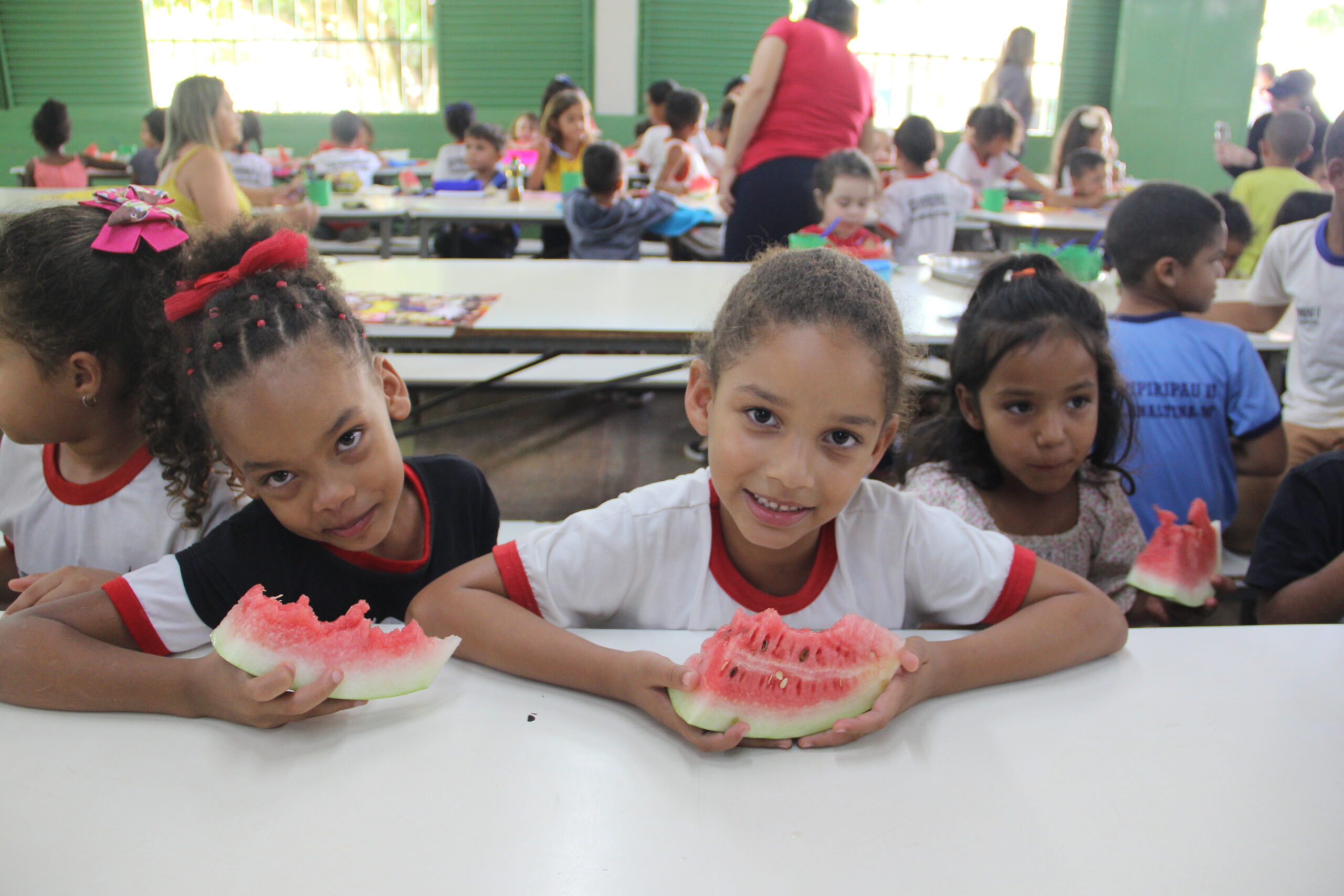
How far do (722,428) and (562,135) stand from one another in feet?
18.9

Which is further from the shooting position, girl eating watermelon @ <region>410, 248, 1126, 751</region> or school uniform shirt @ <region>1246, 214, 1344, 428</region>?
school uniform shirt @ <region>1246, 214, 1344, 428</region>

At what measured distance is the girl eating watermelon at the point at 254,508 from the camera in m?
1.04

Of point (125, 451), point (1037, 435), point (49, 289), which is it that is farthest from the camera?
point (1037, 435)

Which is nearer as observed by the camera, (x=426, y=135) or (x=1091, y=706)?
(x=1091, y=706)

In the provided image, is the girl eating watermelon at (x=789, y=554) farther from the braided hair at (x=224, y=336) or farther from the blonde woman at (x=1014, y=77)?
the blonde woman at (x=1014, y=77)

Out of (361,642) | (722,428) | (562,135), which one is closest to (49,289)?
(361,642)

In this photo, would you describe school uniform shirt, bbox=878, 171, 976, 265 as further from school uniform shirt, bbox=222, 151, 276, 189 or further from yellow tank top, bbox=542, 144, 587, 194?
school uniform shirt, bbox=222, 151, 276, 189

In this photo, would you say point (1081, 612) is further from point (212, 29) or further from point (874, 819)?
point (212, 29)

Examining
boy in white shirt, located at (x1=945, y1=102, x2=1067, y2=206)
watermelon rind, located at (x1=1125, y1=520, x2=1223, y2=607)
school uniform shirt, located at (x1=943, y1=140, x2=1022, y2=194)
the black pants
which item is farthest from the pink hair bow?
school uniform shirt, located at (x1=943, y1=140, x2=1022, y2=194)

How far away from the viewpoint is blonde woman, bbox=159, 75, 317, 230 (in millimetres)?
3578

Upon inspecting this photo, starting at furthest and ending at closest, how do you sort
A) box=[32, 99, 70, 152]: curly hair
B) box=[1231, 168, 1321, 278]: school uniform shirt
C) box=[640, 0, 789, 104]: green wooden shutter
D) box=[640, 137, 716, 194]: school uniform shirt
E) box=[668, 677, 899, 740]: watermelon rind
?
box=[640, 0, 789, 104]: green wooden shutter
box=[32, 99, 70, 152]: curly hair
box=[640, 137, 716, 194]: school uniform shirt
box=[1231, 168, 1321, 278]: school uniform shirt
box=[668, 677, 899, 740]: watermelon rind

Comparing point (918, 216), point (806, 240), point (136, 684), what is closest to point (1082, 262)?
point (806, 240)

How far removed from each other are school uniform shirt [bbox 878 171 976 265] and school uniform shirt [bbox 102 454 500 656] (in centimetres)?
384

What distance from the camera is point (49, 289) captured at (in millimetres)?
1416
